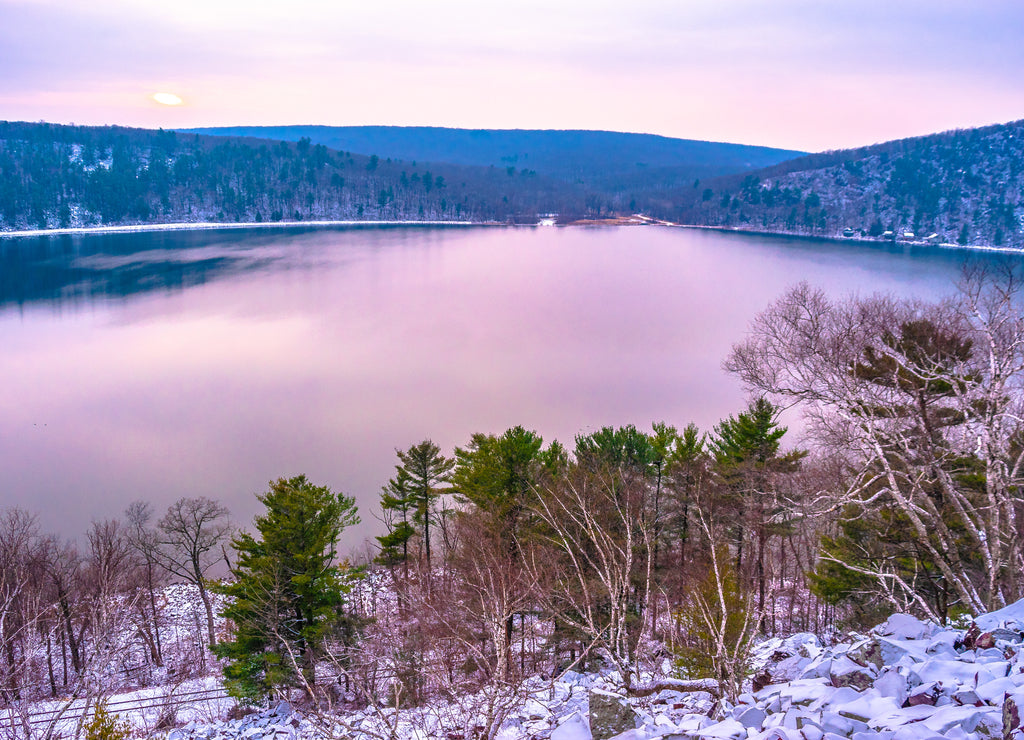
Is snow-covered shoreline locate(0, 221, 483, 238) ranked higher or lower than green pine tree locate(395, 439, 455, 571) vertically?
higher

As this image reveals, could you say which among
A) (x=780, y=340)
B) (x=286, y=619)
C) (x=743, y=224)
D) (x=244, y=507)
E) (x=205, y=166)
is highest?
(x=205, y=166)

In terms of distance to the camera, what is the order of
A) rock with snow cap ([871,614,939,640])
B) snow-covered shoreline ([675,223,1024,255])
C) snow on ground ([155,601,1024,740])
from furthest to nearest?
1. snow-covered shoreline ([675,223,1024,255])
2. rock with snow cap ([871,614,939,640])
3. snow on ground ([155,601,1024,740])

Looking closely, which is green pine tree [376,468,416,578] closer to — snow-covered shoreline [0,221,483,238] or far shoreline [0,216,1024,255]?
far shoreline [0,216,1024,255]

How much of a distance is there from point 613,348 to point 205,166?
517ft

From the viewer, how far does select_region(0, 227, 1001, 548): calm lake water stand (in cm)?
2322

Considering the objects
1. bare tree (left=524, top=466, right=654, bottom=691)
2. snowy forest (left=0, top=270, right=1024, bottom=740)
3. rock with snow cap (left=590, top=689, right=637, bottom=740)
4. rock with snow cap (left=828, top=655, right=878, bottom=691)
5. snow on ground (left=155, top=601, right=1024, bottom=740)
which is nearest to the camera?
snow on ground (left=155, top=601, right=1024, bottom=740)

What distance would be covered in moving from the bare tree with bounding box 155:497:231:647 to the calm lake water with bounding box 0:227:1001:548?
1.23 meters

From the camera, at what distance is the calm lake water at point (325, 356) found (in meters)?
23.2

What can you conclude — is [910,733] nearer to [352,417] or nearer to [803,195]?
[352,417]

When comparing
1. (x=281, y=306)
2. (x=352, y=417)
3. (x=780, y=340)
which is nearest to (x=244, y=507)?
(x=352, y=417)

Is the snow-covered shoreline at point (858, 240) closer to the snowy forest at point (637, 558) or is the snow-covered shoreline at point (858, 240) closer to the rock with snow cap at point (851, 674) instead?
the snowy forest at point (637, 558)

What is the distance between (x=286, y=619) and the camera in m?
11.4

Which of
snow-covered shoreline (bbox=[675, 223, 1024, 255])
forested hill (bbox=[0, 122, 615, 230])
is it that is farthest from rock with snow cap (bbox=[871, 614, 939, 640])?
forested hill (bbox=[0, 122, 615, 230])

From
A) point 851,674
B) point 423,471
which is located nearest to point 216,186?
point 423,471
